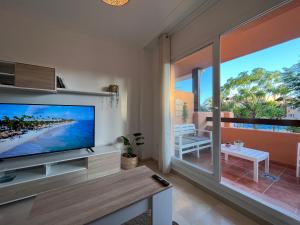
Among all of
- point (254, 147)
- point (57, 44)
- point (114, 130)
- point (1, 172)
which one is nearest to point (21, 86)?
point (57, 44)

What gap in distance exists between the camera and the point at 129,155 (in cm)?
271

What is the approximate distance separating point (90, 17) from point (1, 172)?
92.7 inches

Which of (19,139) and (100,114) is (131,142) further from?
(19,139)

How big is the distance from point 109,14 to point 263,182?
3.19m

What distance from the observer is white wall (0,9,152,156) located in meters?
2.01

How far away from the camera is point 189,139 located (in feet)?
8.37

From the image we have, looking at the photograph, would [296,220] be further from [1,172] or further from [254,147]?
[1,172]

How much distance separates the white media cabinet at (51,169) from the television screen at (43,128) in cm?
12

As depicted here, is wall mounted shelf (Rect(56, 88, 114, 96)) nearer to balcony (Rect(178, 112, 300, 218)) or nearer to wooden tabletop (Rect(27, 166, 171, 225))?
wooden tabletop (Rect(27, 166, 171, 225))

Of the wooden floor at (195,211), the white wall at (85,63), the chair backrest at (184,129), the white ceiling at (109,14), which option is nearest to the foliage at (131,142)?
the white wall at (85,63)

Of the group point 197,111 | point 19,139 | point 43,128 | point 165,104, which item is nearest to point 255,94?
point 197,111

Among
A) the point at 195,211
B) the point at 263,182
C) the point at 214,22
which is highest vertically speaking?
the point at 214,22

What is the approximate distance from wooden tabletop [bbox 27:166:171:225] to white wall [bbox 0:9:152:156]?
146cm

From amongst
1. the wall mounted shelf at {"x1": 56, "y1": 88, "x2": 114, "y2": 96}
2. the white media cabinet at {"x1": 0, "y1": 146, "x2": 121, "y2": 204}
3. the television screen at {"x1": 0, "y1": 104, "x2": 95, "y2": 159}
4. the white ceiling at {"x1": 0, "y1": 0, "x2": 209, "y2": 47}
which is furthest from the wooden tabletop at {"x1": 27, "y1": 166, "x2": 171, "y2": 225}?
the white ceiling at {"x1": 0, "y1": 0, "x2": 209, "y2": 47}
